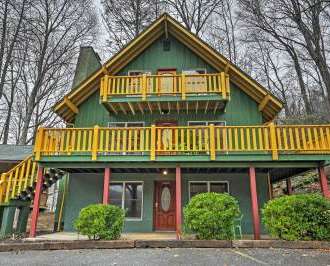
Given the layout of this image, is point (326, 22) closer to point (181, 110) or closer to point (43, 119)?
point (181, 110)

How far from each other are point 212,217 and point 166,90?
646cm

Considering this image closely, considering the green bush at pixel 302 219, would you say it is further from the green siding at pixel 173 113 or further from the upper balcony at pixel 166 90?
the green siding at pixel 173 113

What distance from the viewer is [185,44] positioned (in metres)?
15.0

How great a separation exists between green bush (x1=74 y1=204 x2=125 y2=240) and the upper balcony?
5.43m

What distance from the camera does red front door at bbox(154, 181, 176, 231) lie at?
13039 mm

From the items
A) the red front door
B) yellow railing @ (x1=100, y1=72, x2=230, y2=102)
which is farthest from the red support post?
yellow railing @ (x1=100, y1=72, x2=230, y2=102)

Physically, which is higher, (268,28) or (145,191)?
(268,28)

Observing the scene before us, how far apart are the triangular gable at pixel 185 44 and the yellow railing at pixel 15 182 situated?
10.2 ft

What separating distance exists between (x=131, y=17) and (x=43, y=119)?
41.3 feet

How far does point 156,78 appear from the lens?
43.4 ft

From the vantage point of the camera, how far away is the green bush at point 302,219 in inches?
320

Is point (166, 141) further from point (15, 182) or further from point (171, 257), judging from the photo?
point (15, 182)

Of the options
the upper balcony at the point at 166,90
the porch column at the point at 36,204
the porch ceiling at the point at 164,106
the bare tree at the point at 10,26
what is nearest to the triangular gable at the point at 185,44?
the upper balcony at the point at 166,90

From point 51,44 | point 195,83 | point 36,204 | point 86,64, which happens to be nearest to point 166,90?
point 195,83
